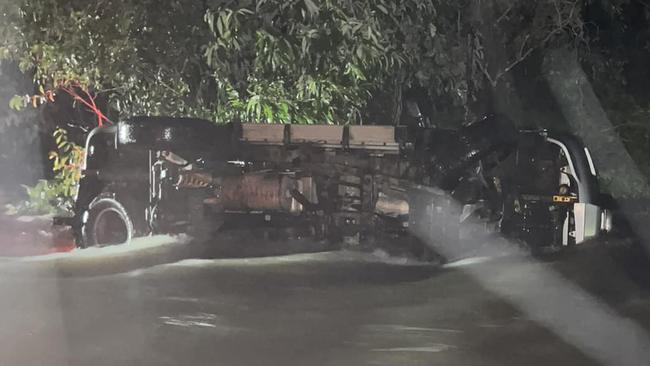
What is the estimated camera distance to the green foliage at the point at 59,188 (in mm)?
6285

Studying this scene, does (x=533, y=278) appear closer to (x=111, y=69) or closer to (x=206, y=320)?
(x=206, y=320)

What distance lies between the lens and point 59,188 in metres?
6.32

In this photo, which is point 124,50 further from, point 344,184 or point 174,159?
point 344,184

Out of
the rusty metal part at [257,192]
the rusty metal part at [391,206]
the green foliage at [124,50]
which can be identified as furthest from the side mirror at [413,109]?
the green foliage at [124,50]

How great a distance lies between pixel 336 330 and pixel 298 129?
198 cm

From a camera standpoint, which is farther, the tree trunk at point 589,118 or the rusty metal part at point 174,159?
the tree trunk at point 589,118

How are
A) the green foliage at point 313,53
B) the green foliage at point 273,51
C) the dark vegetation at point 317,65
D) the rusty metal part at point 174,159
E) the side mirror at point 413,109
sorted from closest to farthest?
the green foliage at point 313,53, the green foliage at point 273,51, the dark vegetation at point 317,65, the rusty metal part at point 174,159, the side mirror at point 413,109

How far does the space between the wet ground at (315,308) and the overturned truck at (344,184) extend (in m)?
0.22

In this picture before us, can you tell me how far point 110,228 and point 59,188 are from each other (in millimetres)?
668

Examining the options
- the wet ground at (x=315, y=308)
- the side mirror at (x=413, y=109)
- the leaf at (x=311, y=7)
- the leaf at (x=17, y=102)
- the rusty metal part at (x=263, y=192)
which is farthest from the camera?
the leaf at (x=17, y=102)

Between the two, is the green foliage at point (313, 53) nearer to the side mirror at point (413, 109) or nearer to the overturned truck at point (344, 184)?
the side mirror at point (413, 109)

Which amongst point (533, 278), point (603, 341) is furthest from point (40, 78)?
point (603, 341)

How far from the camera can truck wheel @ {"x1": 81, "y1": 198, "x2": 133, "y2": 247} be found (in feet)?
19.6

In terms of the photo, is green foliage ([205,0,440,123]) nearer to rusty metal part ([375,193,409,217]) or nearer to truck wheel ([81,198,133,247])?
rusty metal part ([375,193,409,217])
